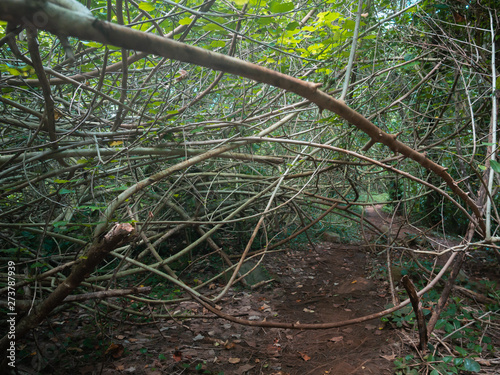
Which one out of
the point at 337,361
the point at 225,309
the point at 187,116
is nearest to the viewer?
the point at 337,361

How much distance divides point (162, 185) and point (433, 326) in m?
3.90

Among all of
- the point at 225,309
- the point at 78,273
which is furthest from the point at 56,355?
the point at 225,309

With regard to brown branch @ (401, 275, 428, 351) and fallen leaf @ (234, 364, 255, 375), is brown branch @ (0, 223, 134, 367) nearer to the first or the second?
fallen leaf @ (234, 364, 255, 375)

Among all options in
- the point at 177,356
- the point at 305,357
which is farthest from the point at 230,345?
the point at 305,357

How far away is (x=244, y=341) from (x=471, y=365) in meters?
2.18

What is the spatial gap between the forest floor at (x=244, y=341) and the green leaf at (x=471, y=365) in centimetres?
51

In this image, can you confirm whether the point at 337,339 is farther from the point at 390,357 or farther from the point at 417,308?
the point at 417,308

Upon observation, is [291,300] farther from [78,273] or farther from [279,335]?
[78,273]

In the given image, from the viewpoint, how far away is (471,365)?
105 inches

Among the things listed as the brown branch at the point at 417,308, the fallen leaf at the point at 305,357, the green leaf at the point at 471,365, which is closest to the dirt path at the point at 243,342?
the fallen leaf at the point at 305,357

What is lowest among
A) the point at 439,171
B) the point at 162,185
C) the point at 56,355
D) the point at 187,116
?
the point at 56,355

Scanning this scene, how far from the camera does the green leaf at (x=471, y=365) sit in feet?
8.66

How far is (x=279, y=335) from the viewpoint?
3834 mm

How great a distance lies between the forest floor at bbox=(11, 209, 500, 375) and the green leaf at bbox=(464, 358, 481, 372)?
51 centimetres
